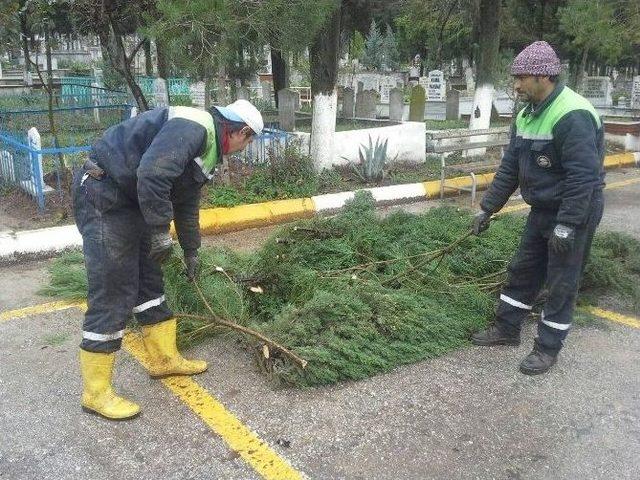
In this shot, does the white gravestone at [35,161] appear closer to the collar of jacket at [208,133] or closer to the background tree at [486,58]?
the collar of jacket at [208,133]

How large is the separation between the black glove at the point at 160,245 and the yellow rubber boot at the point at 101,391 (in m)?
0.56

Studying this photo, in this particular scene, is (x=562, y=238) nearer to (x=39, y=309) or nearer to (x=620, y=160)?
(x=39, y=309)

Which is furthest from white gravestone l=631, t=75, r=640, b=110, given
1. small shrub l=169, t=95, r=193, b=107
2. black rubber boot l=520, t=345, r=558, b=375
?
black rubber boot l=520, t=345, r=558, b=375

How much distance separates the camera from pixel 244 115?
9.96 ft

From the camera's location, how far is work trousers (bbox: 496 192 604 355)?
3537 mm

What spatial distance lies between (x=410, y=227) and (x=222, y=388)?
225 centimetres

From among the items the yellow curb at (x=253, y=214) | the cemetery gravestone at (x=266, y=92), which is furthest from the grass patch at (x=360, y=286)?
the cemetery gravestone at (x=266, y=92)

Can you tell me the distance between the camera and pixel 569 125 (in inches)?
130

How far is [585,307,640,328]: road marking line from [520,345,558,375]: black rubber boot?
1017 mm

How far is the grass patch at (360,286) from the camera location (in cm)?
354

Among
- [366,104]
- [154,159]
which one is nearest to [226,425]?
[154,159]

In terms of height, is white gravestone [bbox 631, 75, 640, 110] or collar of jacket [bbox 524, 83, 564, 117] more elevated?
white gravestone [bbox 631, 75, 640, 110]

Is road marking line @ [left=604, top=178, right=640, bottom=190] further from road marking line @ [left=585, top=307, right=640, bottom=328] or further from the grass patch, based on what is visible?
road marking line @ [left=585, top=307, right=640, bottom=328]

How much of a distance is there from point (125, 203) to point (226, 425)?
47.7 inches
